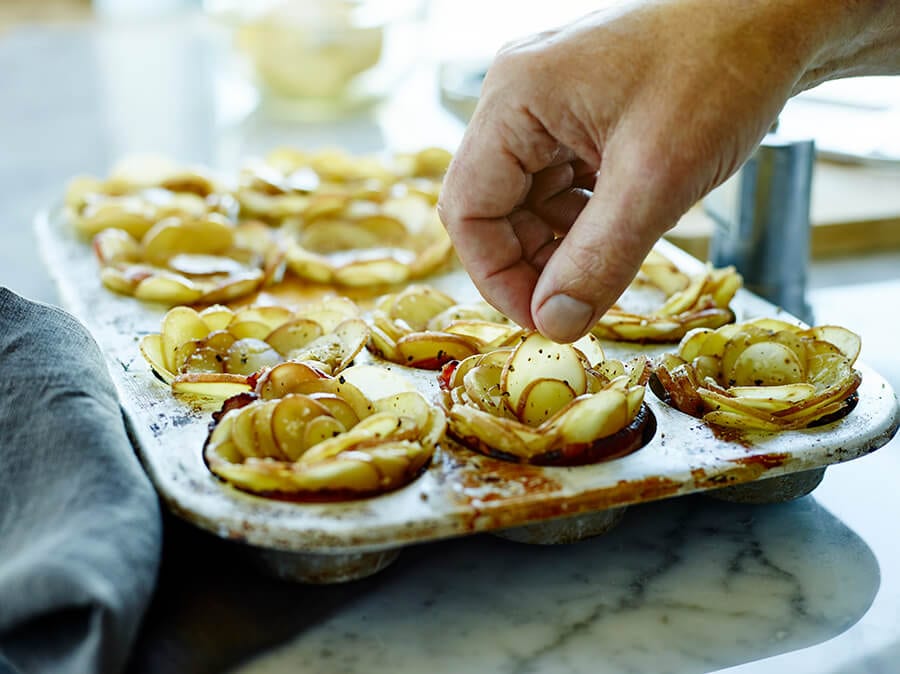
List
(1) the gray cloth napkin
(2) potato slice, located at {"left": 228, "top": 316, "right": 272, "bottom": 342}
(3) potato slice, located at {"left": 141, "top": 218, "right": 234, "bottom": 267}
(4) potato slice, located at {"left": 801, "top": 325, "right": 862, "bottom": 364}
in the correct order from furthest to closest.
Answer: (3) potato slice, located at {"left": 141, "top": 218, "right": 234, "bottom": 267} < (2) potato slice, located at {"left": 228, "top": 316, "right": 272, "bottom": 342} < (4) potato slice, located at {"left": 801, "top": 325, "right": 862, "bottom": 364} < (1) the gray cloth napkin

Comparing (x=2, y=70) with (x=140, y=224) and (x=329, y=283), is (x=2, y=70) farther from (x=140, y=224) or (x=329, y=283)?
(x=329, y=283)

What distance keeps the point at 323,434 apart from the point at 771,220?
70 cm

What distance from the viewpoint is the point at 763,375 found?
3.26ft

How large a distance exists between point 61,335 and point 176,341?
0.14m

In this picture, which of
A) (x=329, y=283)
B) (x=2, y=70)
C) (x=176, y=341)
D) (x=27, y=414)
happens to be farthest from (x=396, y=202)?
(x=2, y=70)

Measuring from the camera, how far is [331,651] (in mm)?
766

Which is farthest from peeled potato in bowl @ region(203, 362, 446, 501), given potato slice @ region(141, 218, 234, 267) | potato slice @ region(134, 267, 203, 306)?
potato slice @ region(141, 218, 234, 267)

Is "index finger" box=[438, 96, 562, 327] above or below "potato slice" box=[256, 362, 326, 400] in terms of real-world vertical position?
above

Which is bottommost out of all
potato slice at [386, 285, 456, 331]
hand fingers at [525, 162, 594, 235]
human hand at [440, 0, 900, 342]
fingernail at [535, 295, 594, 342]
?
potato slice at [386, 285, 456, 331]

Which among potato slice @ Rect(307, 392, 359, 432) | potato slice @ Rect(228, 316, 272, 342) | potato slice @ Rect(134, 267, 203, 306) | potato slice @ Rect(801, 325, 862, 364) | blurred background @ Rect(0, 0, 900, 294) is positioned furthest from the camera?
blurred background @ Rect(0, 0, 900, 294)

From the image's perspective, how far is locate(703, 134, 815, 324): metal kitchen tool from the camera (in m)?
1.30

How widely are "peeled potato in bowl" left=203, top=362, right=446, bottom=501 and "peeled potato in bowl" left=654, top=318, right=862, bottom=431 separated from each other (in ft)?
0.73

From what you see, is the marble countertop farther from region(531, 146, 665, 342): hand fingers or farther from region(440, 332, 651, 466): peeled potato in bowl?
region(531, 146, 665, 342): hand fingers

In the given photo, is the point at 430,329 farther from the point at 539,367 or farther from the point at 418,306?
the point at 539,367
